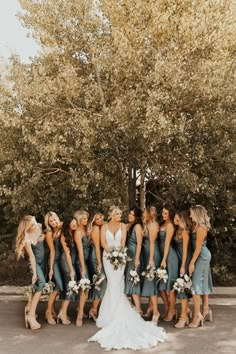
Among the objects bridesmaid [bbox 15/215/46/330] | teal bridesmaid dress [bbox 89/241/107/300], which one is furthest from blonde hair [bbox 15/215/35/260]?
teal bridesmaid dress [bbox 89/241/107/300]

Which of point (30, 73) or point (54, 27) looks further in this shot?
point (30, 73)

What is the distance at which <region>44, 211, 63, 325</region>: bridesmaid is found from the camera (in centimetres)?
843

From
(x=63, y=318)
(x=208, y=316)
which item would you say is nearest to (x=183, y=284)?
(x=208, y=316)

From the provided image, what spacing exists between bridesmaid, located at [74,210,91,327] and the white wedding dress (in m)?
0.33

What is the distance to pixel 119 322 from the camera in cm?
782

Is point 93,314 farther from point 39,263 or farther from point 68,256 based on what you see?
point 39,263

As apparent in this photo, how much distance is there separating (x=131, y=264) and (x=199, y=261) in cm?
120

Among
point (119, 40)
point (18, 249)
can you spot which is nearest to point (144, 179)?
point (119, 40)

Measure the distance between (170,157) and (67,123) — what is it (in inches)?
99.1

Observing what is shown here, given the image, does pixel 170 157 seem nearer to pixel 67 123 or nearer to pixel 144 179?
pixel 144 179

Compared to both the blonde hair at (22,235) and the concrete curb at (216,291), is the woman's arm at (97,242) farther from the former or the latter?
the concrete curb at (216,291)

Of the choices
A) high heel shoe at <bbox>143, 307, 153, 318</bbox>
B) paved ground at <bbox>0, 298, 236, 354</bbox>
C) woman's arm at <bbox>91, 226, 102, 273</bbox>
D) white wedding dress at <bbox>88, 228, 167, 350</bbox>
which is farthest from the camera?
high heel shoe at <bbox>143, 307, 153, 318</bbox>

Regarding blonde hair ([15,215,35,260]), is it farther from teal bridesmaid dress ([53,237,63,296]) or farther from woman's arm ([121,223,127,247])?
woman's arm ([121,223,127,247])

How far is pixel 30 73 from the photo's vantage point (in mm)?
12820
